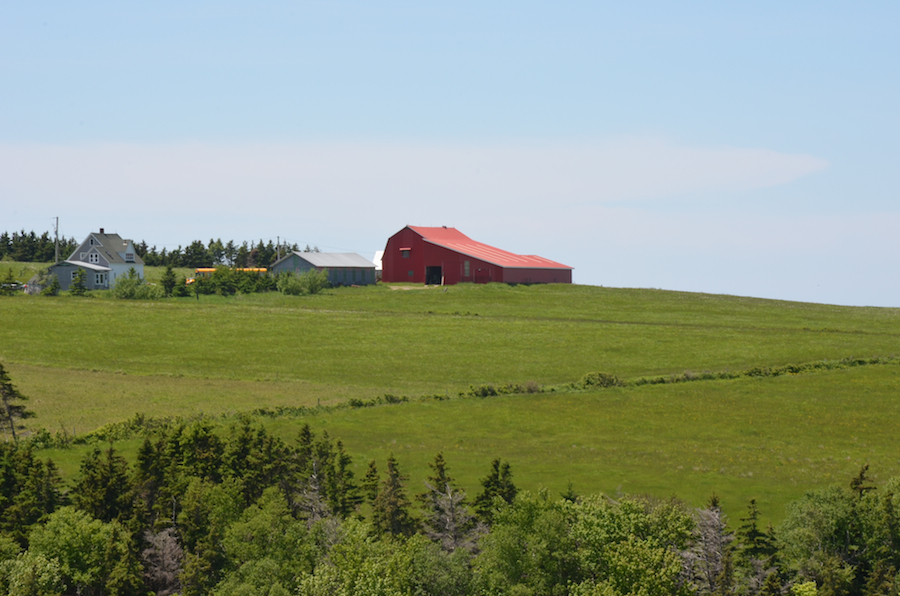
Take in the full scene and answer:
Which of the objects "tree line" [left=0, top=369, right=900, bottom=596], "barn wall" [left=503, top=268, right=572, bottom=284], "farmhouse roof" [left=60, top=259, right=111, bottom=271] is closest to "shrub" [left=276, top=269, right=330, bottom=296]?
"barn wall" [left=503, top=268, right=572, bottom=284]

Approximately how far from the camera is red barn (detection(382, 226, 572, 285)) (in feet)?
368

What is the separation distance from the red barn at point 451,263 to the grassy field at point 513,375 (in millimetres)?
7742

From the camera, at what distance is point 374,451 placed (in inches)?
1797

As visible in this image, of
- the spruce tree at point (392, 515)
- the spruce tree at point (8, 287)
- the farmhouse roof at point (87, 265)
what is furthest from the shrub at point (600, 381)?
the farmhouse roof at point (87, 265)

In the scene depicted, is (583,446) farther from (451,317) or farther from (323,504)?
(451,317)

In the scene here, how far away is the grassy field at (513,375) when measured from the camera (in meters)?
44.8

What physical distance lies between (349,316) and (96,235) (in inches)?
1930

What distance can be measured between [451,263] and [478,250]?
7.62 meters

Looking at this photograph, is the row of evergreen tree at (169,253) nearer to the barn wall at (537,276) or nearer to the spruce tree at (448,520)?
the barn wall at (537,276)

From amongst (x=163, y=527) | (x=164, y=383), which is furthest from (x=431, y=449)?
(x=164, y=383)

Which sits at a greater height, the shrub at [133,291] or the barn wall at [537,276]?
the barn wall at [537,276]

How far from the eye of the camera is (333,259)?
11975 cm

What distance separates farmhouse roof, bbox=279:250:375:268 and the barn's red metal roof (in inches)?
341

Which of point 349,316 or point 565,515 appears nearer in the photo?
point 565,515
